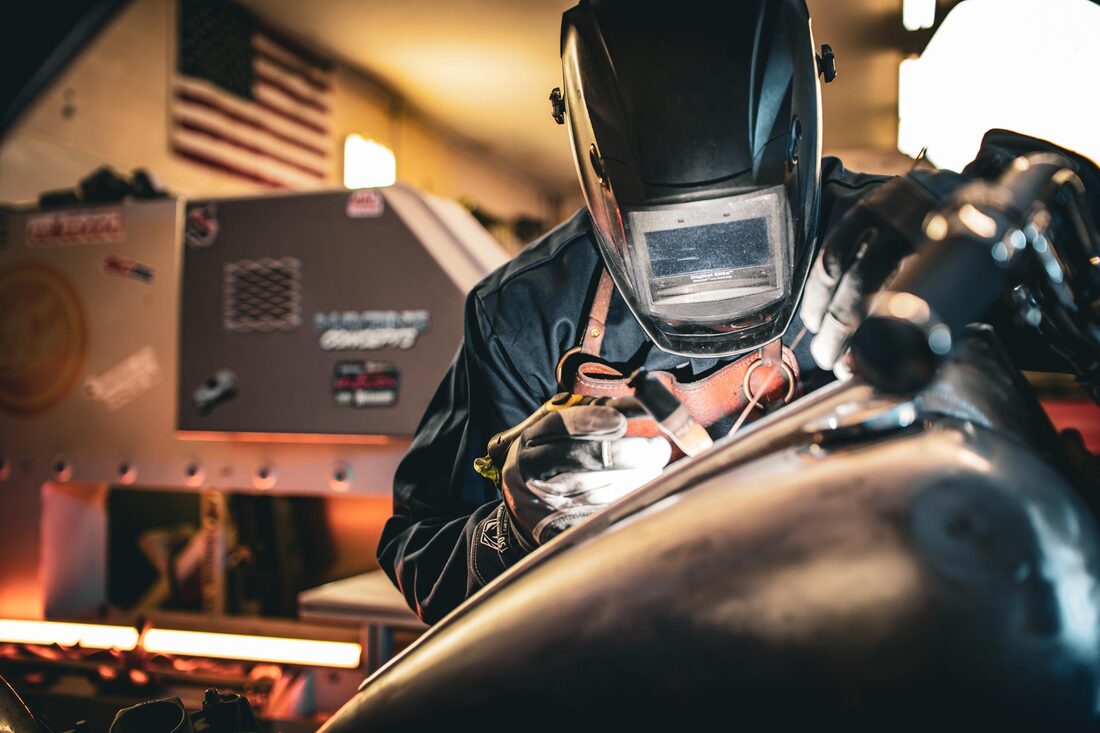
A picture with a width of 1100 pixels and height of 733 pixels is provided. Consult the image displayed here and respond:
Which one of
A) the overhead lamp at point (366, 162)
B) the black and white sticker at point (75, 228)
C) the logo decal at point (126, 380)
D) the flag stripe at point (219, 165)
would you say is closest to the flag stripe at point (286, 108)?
the overhead lamp at point (366, 162)

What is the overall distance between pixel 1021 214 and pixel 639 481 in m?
0.36

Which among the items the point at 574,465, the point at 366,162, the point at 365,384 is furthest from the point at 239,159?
the point at 574,465

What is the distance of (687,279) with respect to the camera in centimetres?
88

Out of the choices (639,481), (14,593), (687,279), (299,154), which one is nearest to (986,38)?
(299,154)

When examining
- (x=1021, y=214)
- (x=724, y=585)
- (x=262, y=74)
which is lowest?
(x=724, y=585)

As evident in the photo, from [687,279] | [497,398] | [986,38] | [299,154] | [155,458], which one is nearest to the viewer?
[687,279]

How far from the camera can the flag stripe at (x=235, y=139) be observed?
357 centimetres

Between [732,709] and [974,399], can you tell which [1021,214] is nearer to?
[974,399]

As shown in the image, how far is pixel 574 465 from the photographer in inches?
25.9

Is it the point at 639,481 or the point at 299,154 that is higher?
the point at 299,154

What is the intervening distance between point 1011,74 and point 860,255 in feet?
13.5

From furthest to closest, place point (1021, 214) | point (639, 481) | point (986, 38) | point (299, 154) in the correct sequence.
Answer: point (299, 154) → point (986, 38) → point (639, 481) → point (1021, 214)

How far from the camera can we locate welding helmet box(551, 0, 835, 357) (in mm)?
840

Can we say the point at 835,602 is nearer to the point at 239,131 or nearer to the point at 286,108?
the point at 239,131
